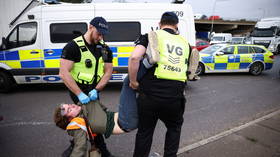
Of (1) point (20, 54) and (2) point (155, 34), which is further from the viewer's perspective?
(1) point (20, 54)

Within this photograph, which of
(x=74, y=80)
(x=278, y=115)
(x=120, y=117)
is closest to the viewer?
(x=120, y=117)

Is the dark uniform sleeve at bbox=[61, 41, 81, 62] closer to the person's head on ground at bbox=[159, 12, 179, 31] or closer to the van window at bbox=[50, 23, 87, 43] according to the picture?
the person's head on ground at bbox=[159, 12, 179, 31]

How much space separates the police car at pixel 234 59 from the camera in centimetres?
751

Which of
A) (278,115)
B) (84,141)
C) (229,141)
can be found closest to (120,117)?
(84,141)

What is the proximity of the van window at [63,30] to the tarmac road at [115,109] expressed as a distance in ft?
5.01

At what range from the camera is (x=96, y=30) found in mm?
1971

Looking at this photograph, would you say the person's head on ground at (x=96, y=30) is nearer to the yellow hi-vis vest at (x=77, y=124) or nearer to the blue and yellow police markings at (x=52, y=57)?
the yellow hi-vis vest at (x=77, y=124)

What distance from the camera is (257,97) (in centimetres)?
502

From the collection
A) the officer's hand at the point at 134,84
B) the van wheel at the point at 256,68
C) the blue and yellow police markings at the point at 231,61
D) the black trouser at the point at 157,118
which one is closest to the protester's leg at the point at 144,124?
→ the black trouser at the point at 157,118

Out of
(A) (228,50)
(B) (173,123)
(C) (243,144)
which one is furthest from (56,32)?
(A) (228,50)

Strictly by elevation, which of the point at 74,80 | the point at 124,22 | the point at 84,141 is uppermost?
the point at 124,22

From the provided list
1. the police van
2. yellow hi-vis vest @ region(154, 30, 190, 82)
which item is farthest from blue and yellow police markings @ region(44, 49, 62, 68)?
yellow hi-vis vest @ region(154, 30, 190, 82)

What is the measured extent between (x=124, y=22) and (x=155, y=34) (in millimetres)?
3644

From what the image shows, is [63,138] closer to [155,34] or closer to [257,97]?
[155,34]
